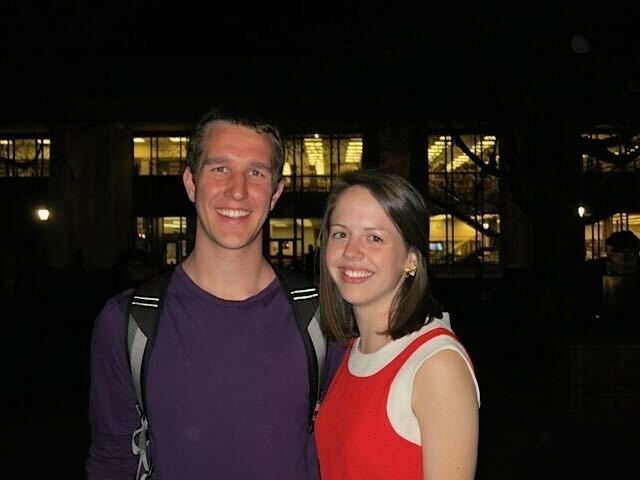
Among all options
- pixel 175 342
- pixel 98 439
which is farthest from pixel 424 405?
pixel 98 439

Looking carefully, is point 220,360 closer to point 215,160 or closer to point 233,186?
point 233,186

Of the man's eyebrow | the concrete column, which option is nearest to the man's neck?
the man's eyebrow

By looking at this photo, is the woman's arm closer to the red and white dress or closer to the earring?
the red and white dress

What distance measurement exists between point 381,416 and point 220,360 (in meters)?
0.65

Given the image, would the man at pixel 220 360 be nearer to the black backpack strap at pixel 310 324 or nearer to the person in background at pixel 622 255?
the black backpack strap at pixel 310 324

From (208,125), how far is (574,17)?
9.50 metres

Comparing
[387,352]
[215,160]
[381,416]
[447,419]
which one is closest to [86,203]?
[215,160]

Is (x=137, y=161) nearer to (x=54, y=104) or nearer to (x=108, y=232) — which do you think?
(x=108, y=232)

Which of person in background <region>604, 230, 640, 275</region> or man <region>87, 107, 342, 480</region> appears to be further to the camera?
person in background <region>604, 230, 640, 275</region>

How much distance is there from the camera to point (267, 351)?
277 centimetres

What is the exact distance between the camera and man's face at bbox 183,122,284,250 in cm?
289

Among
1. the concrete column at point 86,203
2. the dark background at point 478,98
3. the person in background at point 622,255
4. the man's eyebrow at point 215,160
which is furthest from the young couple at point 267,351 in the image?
the concrete column at point 86,203

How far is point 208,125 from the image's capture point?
3.04 m

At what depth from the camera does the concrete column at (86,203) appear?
31.3 meters
